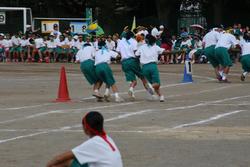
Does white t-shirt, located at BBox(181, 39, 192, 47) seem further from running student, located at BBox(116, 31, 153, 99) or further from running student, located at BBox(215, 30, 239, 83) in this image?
running student, located at BBox(116, 31, 153, 99)

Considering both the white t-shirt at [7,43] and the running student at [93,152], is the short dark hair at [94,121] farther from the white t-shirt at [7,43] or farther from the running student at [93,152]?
the white t-shirt at [7,43]

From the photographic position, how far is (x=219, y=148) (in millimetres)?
11297

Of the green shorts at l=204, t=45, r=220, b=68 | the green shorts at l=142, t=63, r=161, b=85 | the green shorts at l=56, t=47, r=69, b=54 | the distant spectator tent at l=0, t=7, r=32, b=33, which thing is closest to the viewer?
the green shorts at l=142, t=63, r=161, b=85

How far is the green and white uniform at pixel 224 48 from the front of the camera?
24.5 metres

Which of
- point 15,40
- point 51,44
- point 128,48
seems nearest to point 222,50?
point 128,48

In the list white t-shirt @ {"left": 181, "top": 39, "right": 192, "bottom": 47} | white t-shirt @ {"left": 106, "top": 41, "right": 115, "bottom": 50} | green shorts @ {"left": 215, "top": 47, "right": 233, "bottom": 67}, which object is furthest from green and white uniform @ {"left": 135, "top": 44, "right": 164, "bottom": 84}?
white t-shirt @ {"left": 181, "top": 39, "right": 192, "bottom": 47}

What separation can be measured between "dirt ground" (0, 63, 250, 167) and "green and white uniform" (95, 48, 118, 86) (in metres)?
0.60

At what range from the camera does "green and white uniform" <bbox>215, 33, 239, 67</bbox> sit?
24.5 m

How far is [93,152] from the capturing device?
6.34 m

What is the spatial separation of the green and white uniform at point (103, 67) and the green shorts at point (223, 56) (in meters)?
7.08

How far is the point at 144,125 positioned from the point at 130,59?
17.4ft

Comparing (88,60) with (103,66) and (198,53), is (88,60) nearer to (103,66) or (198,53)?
(103,66)

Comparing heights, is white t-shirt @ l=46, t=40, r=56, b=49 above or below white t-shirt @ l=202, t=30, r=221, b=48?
below

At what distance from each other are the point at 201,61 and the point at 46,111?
21414 millimetres
